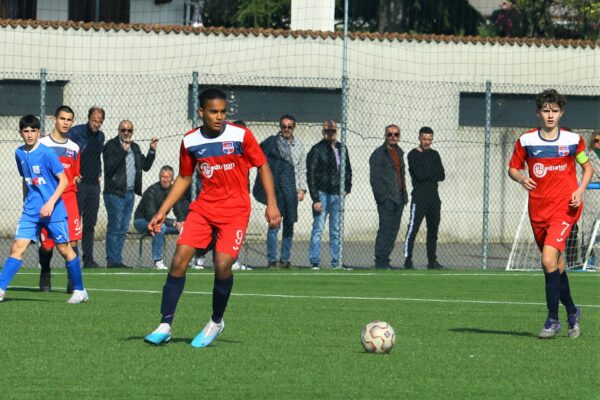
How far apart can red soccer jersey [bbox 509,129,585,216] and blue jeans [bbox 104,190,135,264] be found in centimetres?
858

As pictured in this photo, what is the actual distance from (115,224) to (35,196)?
5.47 metres

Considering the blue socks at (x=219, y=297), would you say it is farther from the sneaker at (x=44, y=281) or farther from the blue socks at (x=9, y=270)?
the sneaker at (x=44, y=281)

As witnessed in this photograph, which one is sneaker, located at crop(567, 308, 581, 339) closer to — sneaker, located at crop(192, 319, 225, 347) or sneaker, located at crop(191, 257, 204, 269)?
sneaker, located at crop(192, 319, 225, 347)

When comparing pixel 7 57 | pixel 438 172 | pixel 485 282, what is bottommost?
pixel 485 282

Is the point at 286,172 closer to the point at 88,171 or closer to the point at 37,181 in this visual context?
the point at 88,171

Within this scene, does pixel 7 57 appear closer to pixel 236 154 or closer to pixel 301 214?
pixel 301 214

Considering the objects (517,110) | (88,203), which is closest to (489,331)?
(88,203)

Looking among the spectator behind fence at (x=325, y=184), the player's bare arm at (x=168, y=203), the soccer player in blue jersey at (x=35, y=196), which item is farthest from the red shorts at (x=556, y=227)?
the spectator behind fence at (x=325, y=184)

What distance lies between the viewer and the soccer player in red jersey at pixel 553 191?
35.6 ft

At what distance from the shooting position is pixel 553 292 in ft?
35.6

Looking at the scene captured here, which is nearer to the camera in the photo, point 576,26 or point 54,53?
point 54,53

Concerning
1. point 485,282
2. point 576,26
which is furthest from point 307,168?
point 576,26

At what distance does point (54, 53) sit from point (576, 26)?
15548mm

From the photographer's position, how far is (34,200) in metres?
13.1
